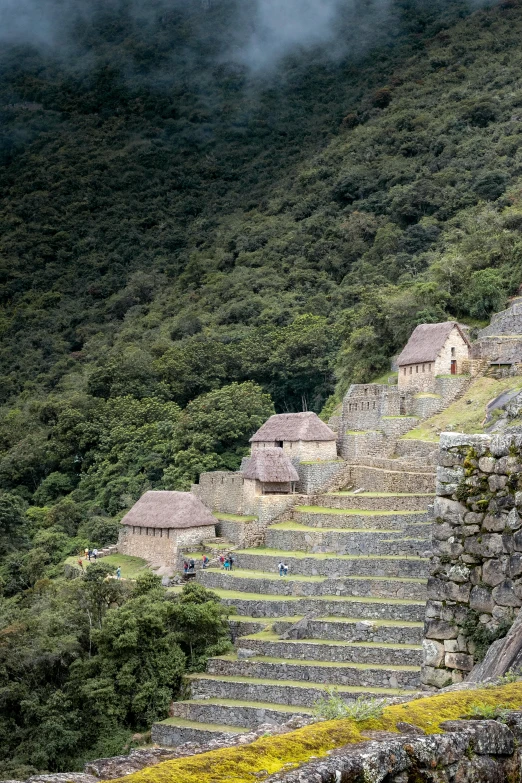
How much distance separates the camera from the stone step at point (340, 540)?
104 ft

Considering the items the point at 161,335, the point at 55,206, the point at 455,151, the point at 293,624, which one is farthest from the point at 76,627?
the point at 55,206

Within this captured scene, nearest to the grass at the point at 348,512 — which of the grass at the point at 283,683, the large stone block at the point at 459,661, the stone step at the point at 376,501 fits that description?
the stone step at the point at 376,501

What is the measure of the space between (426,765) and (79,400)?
195 ft

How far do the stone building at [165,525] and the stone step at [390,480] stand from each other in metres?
5.47

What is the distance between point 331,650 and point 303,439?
43.1 feet

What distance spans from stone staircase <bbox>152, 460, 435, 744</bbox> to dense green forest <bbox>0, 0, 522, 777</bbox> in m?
1.89

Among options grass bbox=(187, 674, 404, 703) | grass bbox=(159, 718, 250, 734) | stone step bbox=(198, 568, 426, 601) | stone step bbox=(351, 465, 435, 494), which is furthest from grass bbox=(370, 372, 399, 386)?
grass bbox=(159, 718, 250, 734)

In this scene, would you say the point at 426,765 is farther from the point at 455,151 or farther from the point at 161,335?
the point at 455,151

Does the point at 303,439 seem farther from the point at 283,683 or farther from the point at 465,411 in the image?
the point at 283,683

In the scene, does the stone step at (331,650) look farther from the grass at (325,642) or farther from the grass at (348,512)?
the grass at (348,512)

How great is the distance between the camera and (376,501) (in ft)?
119

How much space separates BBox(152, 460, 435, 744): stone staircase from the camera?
26.6 meters

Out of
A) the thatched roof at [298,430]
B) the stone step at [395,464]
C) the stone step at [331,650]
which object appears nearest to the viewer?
the stone step at [331,650]

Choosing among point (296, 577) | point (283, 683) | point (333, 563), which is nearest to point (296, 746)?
point (283, 683)
